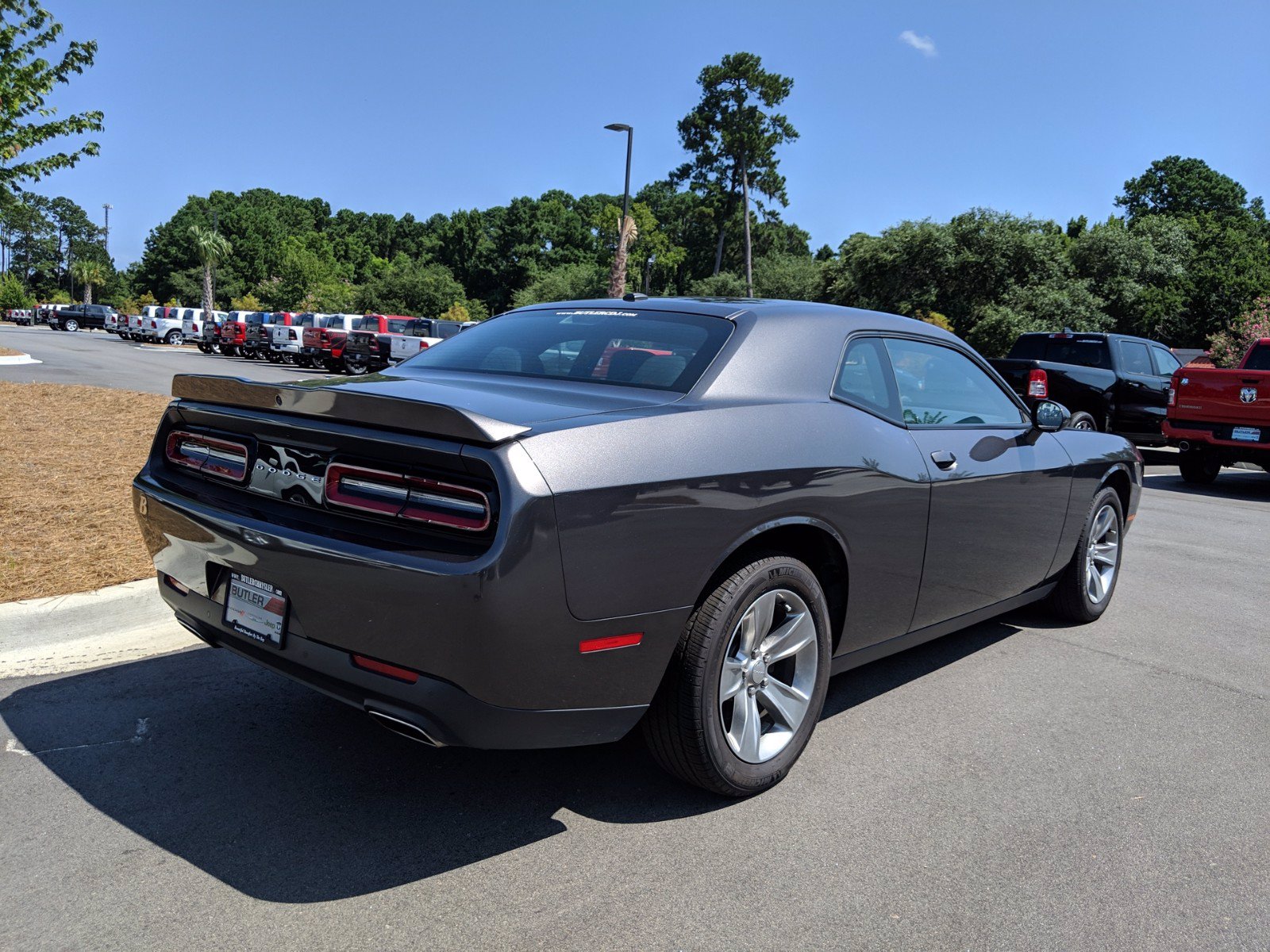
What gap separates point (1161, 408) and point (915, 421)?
39.8 ft

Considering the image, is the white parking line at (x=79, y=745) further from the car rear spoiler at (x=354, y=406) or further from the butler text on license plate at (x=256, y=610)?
the car rear spoiler at (x=354, y=406)

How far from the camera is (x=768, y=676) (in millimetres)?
3166

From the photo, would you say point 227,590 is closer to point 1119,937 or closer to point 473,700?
point 473,700

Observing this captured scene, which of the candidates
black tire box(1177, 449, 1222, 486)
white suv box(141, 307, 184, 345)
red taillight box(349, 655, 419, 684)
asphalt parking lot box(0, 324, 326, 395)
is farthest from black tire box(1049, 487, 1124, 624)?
white suv box(141, 307, 184, 345)

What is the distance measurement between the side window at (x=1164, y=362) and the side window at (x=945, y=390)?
11.9 metres

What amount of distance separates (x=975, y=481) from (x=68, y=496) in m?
6.13

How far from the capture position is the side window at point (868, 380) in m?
3.60

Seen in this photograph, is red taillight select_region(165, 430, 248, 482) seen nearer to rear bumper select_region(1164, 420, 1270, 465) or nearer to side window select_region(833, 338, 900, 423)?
side window select_region(833, 338, 900, 423)

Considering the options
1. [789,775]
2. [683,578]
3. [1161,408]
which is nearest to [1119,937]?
[789,775]

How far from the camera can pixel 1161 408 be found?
14109 millimetres

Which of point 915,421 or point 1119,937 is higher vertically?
point 915,421

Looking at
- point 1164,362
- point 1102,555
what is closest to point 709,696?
point 1102,555

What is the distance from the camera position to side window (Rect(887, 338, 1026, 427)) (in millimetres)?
3930

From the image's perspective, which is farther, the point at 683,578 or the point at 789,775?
the point at 789,775
